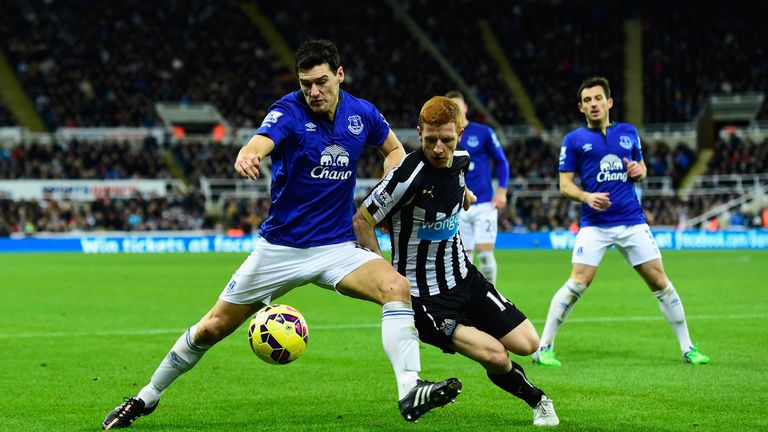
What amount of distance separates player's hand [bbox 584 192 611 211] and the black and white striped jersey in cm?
299

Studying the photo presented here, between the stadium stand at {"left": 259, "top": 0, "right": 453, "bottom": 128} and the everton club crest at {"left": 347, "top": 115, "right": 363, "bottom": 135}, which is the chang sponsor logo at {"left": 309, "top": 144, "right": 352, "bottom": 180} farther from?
the stadium stand at {"left": 259, "top": 0, "right": 453, "bottom": 128}

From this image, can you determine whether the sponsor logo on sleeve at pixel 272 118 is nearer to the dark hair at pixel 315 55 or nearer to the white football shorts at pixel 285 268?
the dark hair at pixel 315 55

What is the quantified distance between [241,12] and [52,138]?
12.9 m

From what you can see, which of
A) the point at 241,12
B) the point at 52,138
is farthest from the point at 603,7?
the point at 52,138

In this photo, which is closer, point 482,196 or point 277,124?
point 277,124

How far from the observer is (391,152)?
24.1 ft

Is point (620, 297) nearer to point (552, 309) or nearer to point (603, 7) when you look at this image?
point (552, 309)

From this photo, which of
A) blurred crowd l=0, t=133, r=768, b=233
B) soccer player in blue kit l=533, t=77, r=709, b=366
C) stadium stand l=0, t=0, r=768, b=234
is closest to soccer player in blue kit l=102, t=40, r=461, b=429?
soccer player in blue kit l=533, t=77, r=709, b=366

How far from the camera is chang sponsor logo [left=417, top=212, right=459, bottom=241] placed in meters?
6.97

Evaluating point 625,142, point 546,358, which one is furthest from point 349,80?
point 546,358

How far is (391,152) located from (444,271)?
2.96 feet

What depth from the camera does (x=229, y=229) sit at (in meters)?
39.0

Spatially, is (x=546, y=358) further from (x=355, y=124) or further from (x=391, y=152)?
(x=355, y=124)

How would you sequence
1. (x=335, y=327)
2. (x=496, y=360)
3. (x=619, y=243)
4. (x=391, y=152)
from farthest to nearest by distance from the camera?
1. (x=335, y=327)
2. (x=619, y=243)
3. (x=391, y=152)
4. (x=496, y=360)
